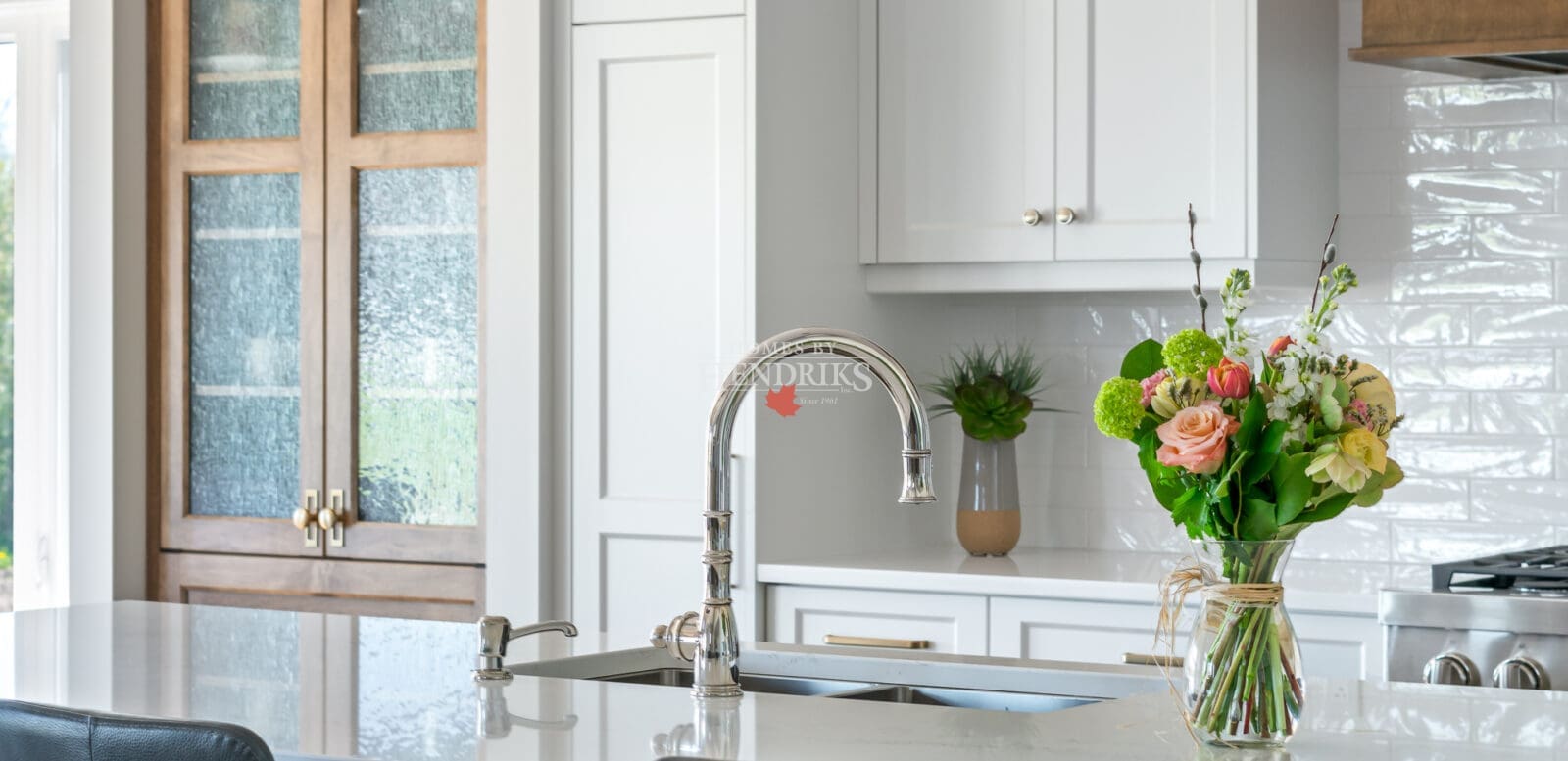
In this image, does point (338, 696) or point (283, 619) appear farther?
point (283, 619)

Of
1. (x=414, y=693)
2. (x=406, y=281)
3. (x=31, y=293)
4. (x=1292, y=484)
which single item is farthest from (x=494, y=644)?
(x=31, y=293)

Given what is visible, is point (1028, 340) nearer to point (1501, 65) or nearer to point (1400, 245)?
point (1400, 245)

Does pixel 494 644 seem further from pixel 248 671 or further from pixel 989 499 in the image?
pixel 989 499

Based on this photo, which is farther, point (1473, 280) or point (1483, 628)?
point (1473, 280)

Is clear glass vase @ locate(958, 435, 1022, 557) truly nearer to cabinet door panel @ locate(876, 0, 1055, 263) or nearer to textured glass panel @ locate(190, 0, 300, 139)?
cabinet door panel @ locate(876, 0, 1055, 263)

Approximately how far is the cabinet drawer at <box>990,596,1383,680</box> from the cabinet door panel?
2.29 feet

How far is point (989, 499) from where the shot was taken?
3648 millimetres

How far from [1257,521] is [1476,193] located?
220 cm

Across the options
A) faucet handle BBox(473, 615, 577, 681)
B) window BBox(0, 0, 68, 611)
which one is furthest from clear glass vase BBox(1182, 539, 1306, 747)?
window BBox(0, 0, 68, 611)

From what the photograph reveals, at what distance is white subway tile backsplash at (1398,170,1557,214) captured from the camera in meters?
3.39

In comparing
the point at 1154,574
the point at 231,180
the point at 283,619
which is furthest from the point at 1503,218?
the point at 231,180

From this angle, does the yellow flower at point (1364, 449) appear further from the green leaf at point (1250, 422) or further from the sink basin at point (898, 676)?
the sink basin at point (898, 676)

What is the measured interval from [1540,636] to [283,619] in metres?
1.78

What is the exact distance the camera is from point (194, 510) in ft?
13.1
